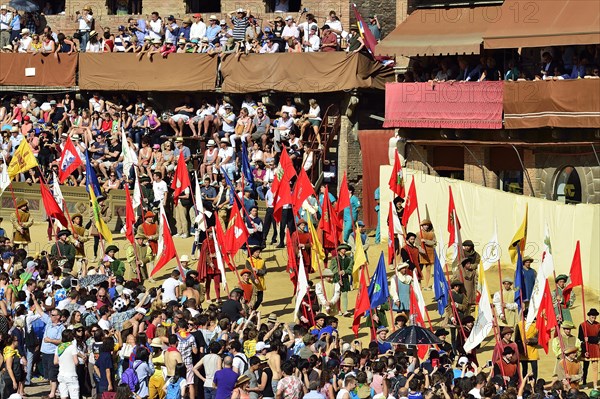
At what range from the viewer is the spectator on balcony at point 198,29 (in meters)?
43.8

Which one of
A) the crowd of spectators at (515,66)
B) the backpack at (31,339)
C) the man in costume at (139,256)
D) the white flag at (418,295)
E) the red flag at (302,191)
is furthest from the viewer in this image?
the crowd of spectators at (515,66)

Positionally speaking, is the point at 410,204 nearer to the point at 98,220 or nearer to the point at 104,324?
the point at 98,220

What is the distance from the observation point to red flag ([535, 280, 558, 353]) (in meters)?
25.2

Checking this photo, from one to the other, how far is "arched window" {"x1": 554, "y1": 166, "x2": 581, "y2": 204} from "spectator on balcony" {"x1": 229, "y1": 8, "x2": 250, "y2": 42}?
994cm

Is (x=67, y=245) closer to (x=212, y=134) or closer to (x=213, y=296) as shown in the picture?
(x=213, y=296)

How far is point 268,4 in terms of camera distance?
45.2 metres

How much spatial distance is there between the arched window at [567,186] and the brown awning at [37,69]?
48.3 ft

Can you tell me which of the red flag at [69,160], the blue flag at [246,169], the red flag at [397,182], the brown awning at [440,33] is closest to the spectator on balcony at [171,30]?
the blue flag at [246,169]

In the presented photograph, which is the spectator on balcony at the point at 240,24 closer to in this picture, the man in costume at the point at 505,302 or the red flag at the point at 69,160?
the red flag at the point at 69,160

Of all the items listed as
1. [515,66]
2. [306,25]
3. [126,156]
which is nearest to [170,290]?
[126,156]

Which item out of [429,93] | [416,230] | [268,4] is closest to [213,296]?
[416,230]

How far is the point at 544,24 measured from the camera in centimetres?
3709

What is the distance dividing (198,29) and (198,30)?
0.13ft

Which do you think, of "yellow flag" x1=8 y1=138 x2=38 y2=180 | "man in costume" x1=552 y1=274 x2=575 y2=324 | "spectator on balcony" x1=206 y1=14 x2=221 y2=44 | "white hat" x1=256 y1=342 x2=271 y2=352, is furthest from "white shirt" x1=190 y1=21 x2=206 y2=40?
"white hat" x1=256 y1=342 x2=271 y2=352
